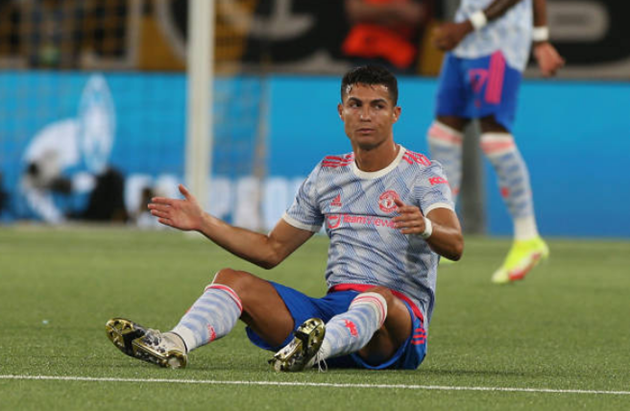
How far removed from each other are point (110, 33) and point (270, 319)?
14004 mm

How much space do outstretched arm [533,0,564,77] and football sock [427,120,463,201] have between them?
0.69 metres

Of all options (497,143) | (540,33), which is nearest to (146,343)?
(497,143)

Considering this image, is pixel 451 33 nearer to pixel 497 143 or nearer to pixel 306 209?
pixel 497 143

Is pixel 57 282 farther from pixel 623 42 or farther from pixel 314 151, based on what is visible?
pixel 623 42

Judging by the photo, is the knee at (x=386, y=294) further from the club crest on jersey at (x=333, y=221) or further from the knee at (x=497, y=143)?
the knee at (x=497, y=143)

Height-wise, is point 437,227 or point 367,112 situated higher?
point 367,112

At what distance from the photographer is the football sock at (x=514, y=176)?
8258mm

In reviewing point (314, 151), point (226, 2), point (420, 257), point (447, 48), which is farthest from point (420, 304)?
point (226, 2)

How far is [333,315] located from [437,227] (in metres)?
0.54

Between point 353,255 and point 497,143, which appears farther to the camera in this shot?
point 497,143

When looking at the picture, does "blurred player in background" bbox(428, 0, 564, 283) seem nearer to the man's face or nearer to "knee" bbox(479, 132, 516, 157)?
"knee" bbox(479, 132, 516, 157)

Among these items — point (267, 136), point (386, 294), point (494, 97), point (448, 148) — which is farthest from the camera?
point (267, 136)

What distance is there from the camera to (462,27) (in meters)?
8.27

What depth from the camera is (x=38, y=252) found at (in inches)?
430
